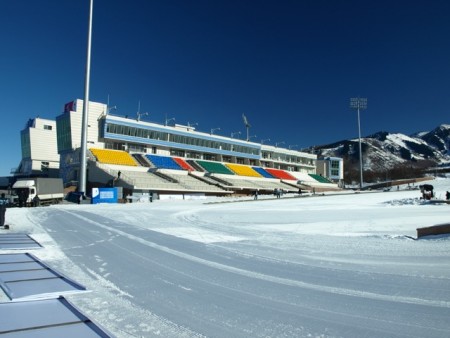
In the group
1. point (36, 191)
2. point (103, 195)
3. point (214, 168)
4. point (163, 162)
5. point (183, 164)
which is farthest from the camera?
point (214, 168)

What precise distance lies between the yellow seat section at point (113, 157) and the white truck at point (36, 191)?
550 inches

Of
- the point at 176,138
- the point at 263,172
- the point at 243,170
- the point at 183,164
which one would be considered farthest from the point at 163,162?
the point at 263,172

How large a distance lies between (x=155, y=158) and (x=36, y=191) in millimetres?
29048

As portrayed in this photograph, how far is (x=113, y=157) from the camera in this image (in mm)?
53219

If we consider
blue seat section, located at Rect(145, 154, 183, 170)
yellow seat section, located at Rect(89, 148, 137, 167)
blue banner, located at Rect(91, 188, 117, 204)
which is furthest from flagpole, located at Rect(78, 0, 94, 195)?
blue seat section, located at Rect(145, 154, 183, 170)

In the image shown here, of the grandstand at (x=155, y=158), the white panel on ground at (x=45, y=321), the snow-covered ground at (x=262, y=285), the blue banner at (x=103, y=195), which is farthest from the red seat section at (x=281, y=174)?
the white panel on ground at (x=45, y=321)

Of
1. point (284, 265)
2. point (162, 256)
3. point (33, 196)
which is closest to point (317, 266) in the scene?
point (284, 265)

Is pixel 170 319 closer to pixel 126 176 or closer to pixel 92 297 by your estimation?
pixel 92 297

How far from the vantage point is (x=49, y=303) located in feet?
15.0

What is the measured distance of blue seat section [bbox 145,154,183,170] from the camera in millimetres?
58569

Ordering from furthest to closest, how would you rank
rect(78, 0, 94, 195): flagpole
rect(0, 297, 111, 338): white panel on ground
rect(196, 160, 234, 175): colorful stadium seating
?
1. rect(196, 160, 234, 175): colorful stadium seating
2. rect(78, 0, 94, 195): flagpole
3. rect(0, 297, 111, 338): white panel on ground

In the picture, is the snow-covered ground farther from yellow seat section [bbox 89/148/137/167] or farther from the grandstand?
yellow seat section [bbox 89/148/137/167]

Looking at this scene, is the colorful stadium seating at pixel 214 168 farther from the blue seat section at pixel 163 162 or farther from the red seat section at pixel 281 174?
the red seat section at pixel 281 174

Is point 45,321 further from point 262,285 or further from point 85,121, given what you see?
point 85,121
